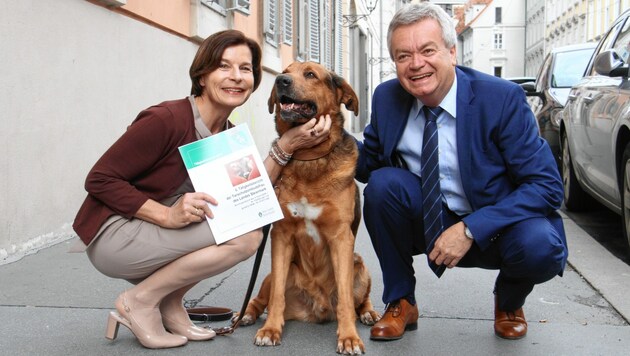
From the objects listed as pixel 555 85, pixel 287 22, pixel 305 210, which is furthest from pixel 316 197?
pixel 287 22

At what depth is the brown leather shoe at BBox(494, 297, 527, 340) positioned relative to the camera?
3.28 meters

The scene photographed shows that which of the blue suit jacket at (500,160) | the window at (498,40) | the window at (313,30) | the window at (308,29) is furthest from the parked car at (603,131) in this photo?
the window at (498,40)

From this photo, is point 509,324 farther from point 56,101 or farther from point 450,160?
point 56,101

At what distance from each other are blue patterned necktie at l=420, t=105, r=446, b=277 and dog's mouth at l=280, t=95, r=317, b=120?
534 mm

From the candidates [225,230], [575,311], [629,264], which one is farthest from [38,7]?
[629,264]

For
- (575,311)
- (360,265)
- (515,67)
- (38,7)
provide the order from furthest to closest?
1. (515,67)
2. (38,7)
3. (575,311)
4. (360,265)

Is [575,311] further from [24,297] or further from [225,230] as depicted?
[24,297]

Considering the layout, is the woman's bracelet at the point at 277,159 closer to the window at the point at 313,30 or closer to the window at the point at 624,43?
the window at the point at 624,43

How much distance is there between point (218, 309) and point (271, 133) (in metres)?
8.65

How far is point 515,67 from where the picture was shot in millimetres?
82438

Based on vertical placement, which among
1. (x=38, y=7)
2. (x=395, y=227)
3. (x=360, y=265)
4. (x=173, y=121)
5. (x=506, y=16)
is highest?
(x=506, y=16)

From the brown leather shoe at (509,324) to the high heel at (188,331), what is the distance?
131 cm

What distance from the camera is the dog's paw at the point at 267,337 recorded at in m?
3.18

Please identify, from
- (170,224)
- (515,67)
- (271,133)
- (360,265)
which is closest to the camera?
(170,224)
